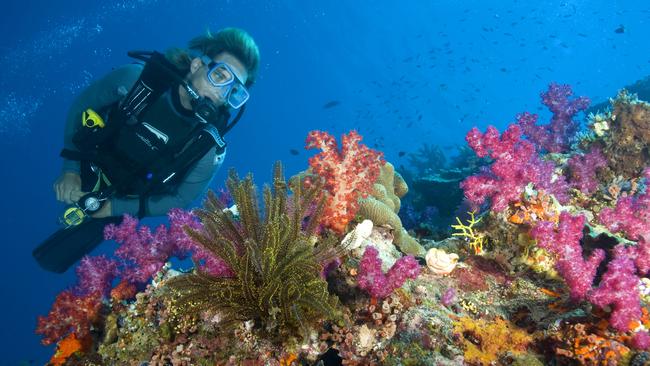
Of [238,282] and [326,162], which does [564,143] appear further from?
[238,282]

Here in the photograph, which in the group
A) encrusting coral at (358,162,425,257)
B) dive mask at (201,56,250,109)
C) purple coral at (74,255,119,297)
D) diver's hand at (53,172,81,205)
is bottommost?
purple coral at (74,255,119,297)

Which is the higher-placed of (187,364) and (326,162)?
(326,162)

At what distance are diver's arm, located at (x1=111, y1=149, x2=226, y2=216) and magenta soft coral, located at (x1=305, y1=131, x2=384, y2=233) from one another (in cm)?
322

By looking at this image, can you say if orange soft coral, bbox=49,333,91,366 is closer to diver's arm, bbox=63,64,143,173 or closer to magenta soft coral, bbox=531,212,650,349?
diver's arm, bbox=63,64,143,173

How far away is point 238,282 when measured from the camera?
286cm

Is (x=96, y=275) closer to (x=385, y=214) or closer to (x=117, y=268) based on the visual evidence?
(x=117, y=268)

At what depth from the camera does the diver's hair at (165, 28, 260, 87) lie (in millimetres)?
6816

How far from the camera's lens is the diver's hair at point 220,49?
22.4 ft

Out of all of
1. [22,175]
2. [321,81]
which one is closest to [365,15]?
[321,81]

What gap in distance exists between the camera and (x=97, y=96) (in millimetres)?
6590

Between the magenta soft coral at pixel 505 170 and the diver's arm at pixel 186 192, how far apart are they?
458 centimetres

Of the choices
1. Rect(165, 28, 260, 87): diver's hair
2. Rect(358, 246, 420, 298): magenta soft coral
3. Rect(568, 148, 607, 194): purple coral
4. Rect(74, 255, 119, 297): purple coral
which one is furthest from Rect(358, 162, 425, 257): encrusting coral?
Rect(165, 28, 260, 87): diver's hair

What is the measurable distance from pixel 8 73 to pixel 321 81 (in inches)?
2190

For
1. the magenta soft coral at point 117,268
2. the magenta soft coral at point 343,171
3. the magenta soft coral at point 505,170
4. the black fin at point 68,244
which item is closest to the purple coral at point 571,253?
the magenta soft coral at point 505,170
